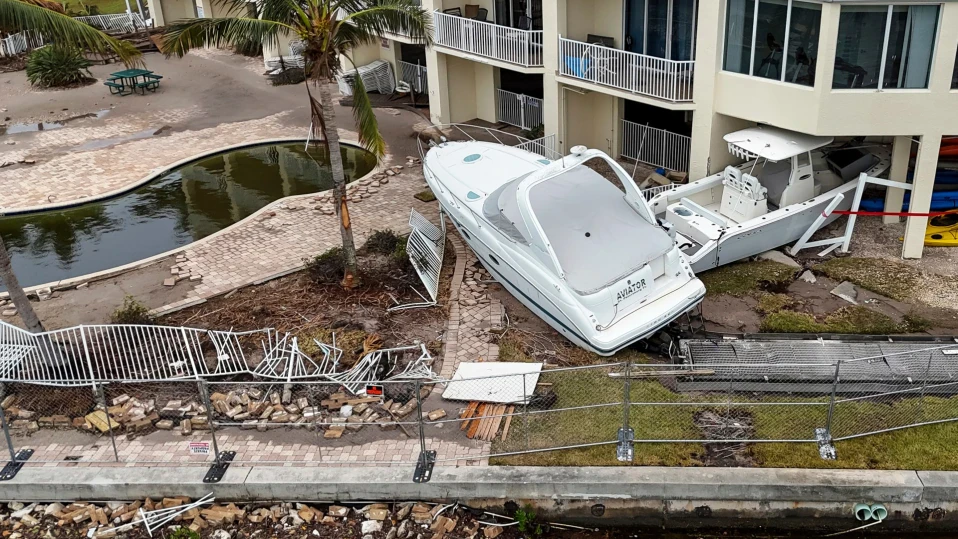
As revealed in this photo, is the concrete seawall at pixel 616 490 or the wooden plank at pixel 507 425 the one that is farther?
the wooden plank at pixel 507 425

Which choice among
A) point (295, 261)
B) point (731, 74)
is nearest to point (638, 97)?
point (731, 74)

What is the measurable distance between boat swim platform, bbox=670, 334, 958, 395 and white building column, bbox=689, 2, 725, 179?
519cm

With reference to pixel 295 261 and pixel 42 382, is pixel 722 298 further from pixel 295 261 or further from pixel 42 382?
pixel 42 382

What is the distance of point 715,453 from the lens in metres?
10.7

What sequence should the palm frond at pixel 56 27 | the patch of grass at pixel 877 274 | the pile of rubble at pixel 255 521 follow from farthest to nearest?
the patch of grass at pixel 877 274, the palm frond at pixel 56 27, the pile of rubble at pixel 255 521

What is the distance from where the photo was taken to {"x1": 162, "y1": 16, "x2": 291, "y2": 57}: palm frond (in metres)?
12.7

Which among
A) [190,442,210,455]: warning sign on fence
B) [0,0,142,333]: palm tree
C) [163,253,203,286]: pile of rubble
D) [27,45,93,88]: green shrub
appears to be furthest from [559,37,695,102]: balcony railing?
[27,45,93,88]: green shrub

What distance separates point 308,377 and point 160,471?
7.90 ft

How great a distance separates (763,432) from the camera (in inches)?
429

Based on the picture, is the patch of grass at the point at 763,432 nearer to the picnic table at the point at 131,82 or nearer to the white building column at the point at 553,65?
the white building column at the point at 553,65

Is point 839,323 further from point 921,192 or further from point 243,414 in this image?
point 243,414

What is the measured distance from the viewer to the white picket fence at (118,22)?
35031mm

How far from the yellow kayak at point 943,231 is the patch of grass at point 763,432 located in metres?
5.13

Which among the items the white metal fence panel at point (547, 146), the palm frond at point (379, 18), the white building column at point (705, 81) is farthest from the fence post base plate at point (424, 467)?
the white metal fence panel at point (547, 146)
